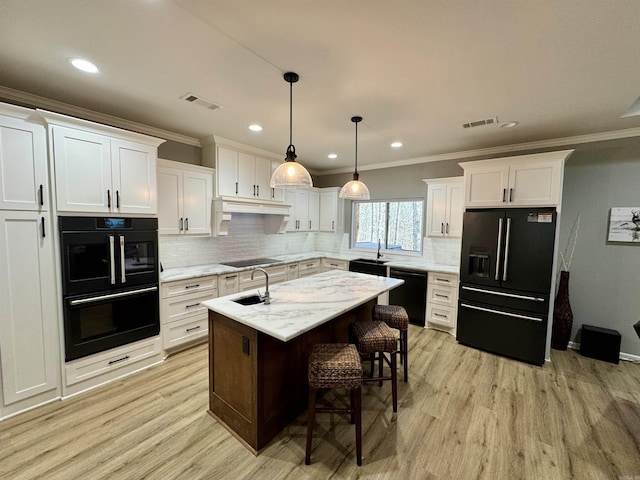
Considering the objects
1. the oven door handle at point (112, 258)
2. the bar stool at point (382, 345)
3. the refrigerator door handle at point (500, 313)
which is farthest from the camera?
the refrigerator door handle at point (500, 313)

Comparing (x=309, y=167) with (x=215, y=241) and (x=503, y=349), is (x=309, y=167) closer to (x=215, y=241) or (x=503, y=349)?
(x=215, y=241)

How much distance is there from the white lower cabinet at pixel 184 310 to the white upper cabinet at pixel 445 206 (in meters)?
3.36

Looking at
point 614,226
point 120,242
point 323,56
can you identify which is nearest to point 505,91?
point 323,56

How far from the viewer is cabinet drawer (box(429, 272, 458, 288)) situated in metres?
3.88

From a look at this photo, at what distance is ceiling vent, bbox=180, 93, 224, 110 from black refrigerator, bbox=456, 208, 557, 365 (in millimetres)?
3238

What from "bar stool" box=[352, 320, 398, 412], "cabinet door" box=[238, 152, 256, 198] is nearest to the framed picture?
"bar stool" box=[352, 320, 398, 412]

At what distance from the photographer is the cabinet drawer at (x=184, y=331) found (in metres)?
3.14

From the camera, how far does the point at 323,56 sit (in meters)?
1.85

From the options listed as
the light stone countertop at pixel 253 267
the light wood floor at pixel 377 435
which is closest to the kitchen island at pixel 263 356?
the light wood floor at pixel 377 435

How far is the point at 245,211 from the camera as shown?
4.09 m

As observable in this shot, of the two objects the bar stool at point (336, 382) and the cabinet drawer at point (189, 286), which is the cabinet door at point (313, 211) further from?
the bar stool at point (336, 382)

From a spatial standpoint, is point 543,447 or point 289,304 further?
point 289,304

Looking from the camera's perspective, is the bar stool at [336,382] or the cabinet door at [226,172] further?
the cabinet door at [226,172]

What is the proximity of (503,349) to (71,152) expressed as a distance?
498cm
